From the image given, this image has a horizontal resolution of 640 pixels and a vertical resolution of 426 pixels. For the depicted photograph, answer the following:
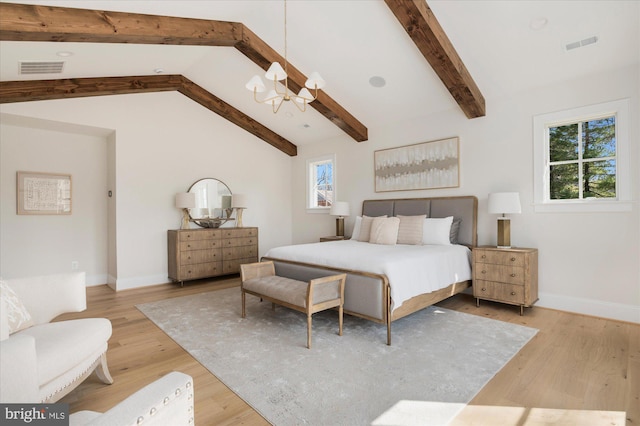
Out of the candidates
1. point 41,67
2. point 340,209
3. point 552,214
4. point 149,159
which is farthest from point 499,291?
point 41,67

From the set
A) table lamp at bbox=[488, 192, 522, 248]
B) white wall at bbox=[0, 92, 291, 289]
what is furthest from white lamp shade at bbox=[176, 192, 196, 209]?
table lamp at bbox=[488, 192, 522, 248]

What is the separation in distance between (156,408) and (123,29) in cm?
346

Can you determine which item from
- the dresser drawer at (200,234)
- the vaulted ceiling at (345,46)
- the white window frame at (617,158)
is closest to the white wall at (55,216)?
the vaulted ceiling at (345,46)

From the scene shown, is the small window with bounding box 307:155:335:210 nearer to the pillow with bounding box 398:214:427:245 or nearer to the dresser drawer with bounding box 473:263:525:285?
the pillow with bounding box 398:214:427:245

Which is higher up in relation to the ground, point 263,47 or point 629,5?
point 263,47

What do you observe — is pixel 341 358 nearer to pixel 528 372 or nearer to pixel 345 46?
pixel 528 372

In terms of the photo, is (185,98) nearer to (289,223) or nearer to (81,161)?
(81,161)

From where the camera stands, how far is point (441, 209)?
4.67m

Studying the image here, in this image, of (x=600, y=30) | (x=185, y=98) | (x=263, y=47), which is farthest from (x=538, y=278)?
(x=185, y=98)

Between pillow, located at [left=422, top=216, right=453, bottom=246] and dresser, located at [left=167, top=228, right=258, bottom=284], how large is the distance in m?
3.13

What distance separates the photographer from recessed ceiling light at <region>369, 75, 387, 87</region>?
442cm

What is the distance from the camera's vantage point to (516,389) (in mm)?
2111

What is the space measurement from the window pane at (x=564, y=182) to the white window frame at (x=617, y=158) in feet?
0.25

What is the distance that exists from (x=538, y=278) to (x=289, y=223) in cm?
471
